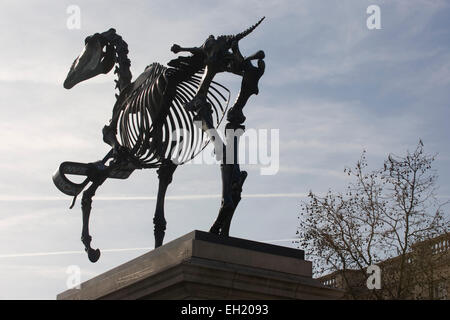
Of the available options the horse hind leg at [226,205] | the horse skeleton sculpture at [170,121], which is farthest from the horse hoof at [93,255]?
the horse hind leg at [226,205]

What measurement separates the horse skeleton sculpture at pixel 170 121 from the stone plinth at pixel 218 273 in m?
0.50

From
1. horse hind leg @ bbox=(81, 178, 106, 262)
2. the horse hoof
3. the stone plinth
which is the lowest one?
the stone plinth

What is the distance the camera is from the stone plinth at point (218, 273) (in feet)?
28.6

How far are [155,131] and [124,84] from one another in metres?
1.98

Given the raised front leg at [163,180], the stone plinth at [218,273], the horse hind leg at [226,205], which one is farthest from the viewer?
the raised front leg at [163,180]

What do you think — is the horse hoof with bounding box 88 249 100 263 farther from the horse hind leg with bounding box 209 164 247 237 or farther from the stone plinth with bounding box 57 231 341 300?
the horse hind leg with bounding box 209 164 247 237

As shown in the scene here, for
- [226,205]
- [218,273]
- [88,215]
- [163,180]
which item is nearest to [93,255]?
[88,215]

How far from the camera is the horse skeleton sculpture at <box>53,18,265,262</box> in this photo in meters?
9.81

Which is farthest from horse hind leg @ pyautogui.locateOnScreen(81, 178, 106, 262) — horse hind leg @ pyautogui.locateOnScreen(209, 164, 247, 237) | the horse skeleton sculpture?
horse hind leg @ pyautogui.locateOnScreen(209, 164, 247, 237)

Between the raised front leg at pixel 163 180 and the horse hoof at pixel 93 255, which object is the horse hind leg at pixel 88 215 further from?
the raised front leg at pixel 163 180

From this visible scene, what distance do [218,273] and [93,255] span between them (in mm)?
3752

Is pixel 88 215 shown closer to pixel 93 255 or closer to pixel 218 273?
pixel 93 255
